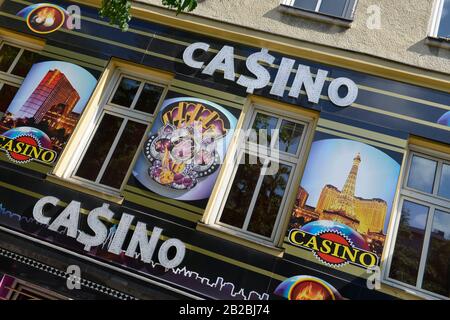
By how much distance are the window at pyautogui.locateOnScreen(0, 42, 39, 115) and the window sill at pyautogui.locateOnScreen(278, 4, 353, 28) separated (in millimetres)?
Answer: 3981

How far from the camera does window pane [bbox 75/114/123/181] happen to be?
472cm

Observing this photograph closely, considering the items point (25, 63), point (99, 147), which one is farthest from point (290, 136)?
point (25, 63)

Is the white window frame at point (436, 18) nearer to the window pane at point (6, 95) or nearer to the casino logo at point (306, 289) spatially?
the casino logo at point (306, 289)

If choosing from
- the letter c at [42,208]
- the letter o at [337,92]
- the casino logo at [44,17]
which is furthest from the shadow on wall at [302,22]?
the letter c at [42,208]

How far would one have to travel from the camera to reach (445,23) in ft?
16.6

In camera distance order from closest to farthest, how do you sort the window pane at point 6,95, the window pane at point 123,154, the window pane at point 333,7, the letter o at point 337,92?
the letter o at point 337,92
the window pane at point 123,154
the window pane at point 6,95
the window pane at point 333,7

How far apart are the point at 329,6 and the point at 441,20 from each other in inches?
65.3

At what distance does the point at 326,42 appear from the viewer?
497 cm

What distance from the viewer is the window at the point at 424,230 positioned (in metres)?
3.93

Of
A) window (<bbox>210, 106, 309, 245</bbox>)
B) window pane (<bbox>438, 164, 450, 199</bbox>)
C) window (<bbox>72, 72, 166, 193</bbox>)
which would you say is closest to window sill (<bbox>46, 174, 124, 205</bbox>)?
window (<bbox>72, 72, 166, 193</bbox>)

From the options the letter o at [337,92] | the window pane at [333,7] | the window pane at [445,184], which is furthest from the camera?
the window pane at [333,7]

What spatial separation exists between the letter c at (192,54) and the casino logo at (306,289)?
125 inches

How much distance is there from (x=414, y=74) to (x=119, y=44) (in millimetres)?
4264
